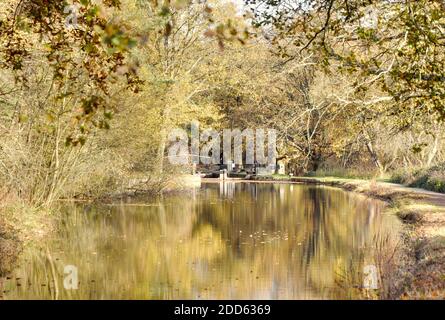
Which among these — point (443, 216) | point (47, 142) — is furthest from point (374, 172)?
point (47, 142)

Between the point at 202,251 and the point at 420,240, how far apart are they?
15.7ft

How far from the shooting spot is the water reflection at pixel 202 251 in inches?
432

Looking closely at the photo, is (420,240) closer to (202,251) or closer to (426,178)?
Result: (202,251)

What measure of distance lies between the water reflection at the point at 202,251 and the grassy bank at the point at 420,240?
0.83m

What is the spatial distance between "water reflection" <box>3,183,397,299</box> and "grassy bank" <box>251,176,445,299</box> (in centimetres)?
83

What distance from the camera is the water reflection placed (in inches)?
432

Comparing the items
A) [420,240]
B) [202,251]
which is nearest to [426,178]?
[420,240]

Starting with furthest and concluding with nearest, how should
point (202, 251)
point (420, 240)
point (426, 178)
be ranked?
point (426, 178), point (202, 251), point (420, 240)

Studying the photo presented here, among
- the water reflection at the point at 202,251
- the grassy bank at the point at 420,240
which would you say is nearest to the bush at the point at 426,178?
the grassy bank at the point at 420,240

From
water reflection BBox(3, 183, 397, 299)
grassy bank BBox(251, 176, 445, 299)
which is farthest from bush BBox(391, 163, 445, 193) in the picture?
water reflection BBox(3, 183, 397, 299)

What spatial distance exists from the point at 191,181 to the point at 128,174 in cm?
873

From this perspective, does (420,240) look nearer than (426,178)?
Yes

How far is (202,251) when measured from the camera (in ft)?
49.9

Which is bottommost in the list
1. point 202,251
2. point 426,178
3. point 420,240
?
point 202,251
